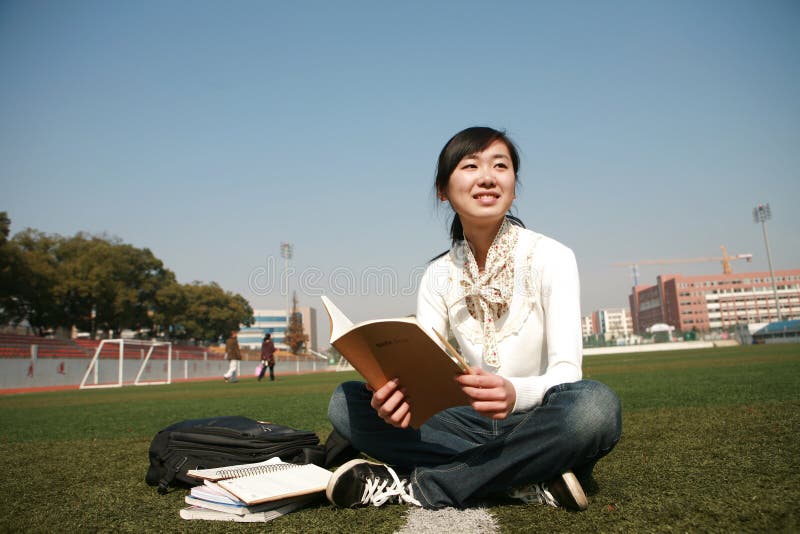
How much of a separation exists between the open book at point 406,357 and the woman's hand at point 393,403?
21 mm

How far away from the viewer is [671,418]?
14.1ft

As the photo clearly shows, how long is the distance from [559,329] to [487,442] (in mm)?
526

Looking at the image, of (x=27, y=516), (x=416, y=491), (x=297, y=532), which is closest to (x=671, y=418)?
(x=416, y=491)

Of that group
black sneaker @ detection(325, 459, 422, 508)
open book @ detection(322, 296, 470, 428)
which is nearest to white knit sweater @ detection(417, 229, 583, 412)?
open book @ detection(322, 296, 470, 428)

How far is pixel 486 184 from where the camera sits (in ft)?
8.03

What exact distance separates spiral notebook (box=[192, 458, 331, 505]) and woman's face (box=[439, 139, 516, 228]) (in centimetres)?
135

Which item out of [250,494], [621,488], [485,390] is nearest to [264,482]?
[250,494]

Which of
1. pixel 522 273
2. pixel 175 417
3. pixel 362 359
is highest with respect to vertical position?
pixel 522 273

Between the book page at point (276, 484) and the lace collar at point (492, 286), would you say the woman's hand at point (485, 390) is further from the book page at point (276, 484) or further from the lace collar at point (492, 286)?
the book page at point (276, 484)

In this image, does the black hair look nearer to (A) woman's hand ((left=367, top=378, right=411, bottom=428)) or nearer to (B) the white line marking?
(A) woman's hand ((left=367, top=378, right=411, bottom=428))

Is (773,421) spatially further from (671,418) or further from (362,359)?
(362,359)

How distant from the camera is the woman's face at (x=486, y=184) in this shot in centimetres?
243

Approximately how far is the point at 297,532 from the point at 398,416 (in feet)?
1.65

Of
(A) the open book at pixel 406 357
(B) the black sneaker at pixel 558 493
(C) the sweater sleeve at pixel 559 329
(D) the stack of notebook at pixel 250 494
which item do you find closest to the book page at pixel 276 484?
(D) the stack of notebook at pixel 250 494
